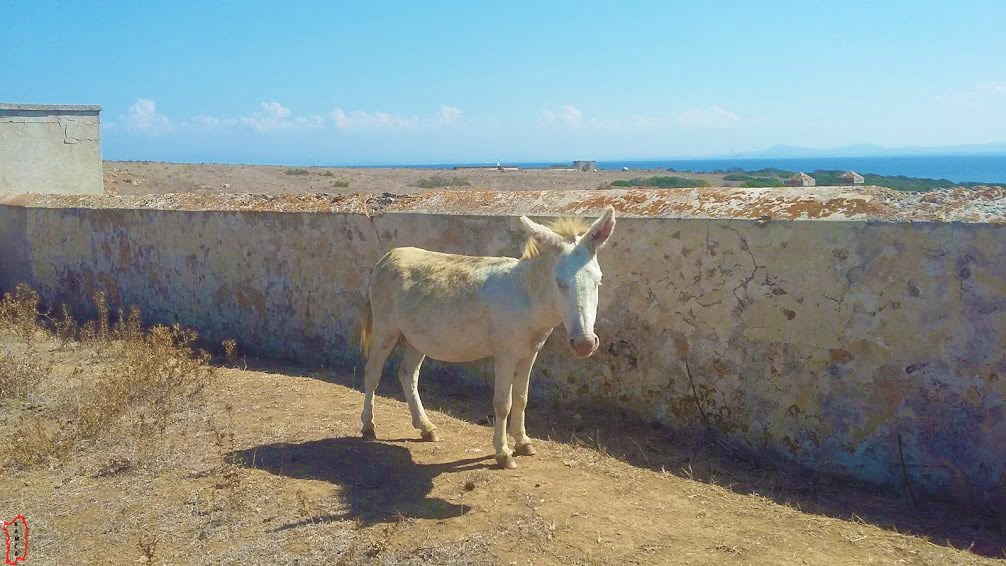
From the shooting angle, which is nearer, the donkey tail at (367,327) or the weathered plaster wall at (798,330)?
the weathered plaster wall at (798,330)

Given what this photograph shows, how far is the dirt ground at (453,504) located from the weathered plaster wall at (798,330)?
29 cm

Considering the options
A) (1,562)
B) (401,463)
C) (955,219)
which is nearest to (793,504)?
(955,219)

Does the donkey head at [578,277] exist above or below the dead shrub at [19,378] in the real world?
above

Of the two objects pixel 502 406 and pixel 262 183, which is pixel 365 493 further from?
pixel 262 183

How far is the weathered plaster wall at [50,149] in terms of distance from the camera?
13.0 meters

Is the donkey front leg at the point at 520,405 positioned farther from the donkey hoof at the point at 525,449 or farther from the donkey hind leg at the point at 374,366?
the donkey hind leg at the point at 374,366

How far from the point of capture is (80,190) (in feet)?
46.6

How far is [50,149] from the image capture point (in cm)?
1359

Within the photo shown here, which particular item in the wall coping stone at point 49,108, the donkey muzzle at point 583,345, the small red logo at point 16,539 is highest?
the wall coping stone at point 49,108

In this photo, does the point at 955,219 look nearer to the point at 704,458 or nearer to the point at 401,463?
the point at 704,458

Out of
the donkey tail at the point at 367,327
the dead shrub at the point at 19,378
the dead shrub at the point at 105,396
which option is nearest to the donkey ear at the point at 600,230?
Answer: the donkey tail at the point at 367,327

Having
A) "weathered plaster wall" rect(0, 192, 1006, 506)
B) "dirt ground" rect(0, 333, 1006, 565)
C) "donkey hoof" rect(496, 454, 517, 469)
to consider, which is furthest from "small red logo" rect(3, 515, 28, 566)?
"weathered plaster wall" rect(0, 192, 1006, 506)

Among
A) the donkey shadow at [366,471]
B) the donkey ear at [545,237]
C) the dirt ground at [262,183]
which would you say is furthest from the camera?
the dirt ground at [262,183]

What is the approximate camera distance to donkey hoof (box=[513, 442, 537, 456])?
522cm
